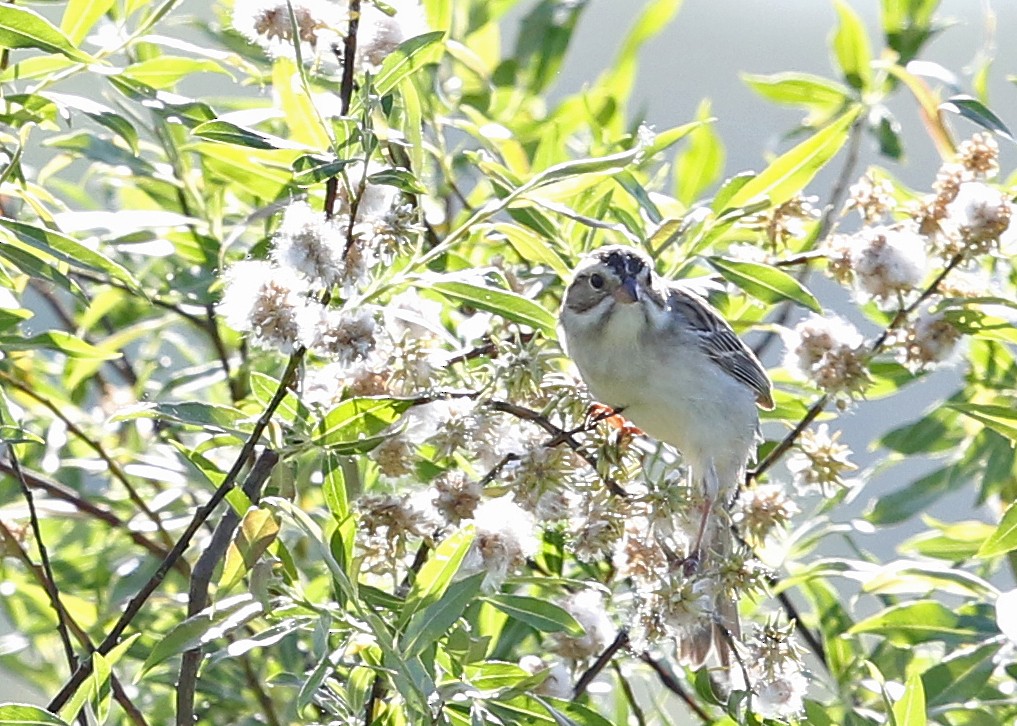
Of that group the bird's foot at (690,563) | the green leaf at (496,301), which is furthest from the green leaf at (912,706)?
the green leaf at (496,301)

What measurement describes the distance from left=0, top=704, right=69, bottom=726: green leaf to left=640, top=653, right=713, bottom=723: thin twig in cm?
98

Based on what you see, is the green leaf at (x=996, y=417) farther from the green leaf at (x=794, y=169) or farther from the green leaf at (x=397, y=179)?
the green leaf at (x=397, y=179)

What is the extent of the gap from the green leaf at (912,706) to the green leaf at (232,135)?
993mm

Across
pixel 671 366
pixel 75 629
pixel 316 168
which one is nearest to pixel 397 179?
pixel 316 168

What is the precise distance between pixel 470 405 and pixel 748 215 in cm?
59

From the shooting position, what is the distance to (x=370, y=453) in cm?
191

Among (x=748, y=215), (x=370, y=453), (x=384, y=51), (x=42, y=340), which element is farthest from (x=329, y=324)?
(x=748, y=215)

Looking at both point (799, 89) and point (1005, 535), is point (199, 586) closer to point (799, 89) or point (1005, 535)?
point (1005, 535)

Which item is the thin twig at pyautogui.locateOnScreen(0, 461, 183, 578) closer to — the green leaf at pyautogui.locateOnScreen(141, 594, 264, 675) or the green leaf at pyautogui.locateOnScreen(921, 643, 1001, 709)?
the green leaf at pyautogui.locateOnScreen(141, 594, 264, 675)

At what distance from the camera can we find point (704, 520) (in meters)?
2.05

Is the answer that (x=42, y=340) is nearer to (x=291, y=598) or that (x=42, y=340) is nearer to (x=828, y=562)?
(x=291, y=598)

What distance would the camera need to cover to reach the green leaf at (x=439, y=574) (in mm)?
1713

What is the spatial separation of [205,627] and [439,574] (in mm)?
274

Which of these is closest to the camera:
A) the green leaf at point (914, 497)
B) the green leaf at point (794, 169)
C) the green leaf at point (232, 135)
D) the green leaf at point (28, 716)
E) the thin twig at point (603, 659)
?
the green leaf at point (28, 716)
